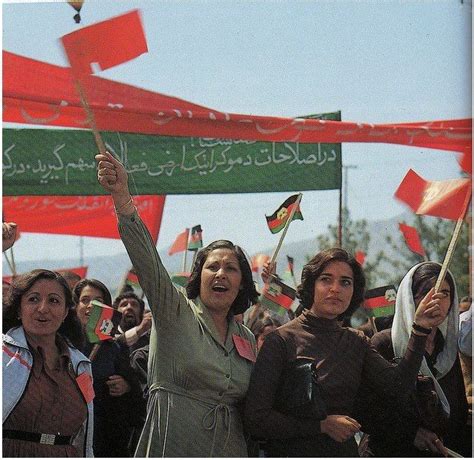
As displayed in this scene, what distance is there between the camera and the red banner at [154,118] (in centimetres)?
604

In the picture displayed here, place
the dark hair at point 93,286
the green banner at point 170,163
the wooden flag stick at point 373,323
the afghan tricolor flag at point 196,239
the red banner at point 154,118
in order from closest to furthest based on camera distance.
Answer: the dark hair at point 93,286 < the wooden flag stick at point 373,323 < the red banner at point 154,118 < the afghan tricolor flag at point 196,239 < the green banner at point 170,163

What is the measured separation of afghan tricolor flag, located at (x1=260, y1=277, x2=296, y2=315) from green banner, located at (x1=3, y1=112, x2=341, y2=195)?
7.10ft

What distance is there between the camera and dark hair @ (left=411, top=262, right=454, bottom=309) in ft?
12.3

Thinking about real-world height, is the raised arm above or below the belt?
above

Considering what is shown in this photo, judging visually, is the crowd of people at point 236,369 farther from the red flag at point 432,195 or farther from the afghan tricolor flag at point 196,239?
the afghan tricolor flag at point 196,239

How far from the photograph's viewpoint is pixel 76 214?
8633 millimetres

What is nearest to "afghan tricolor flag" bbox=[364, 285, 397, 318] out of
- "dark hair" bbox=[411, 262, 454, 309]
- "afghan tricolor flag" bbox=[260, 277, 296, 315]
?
"afghan tricolor flag" bbox=[260, 277, 296, 315]

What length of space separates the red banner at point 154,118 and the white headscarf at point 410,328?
207 centimetres

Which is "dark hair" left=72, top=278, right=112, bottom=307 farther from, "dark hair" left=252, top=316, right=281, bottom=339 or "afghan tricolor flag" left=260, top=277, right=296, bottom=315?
"dark hair" left=252, top=316, right=281, bottom=339

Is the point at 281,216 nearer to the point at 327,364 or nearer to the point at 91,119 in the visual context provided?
the point at 327,364

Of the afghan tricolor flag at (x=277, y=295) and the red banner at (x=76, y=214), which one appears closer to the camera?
the afghan tricolor flag at (x=277, y=295)

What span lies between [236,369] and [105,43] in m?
1.12

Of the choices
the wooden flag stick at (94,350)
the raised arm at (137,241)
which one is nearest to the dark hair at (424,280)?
the raised arm at (137,241)

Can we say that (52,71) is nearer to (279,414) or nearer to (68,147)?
(68,147)
